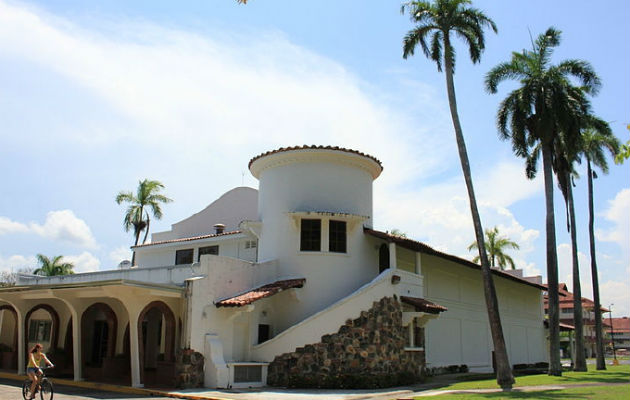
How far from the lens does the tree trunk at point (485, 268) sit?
19078mm

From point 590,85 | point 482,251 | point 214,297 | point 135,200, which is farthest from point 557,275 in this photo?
point 135,200

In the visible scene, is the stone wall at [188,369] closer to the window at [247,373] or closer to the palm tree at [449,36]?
the window at [247,373]

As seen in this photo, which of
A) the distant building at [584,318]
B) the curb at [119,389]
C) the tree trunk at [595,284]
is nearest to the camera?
the curb at [119,389]

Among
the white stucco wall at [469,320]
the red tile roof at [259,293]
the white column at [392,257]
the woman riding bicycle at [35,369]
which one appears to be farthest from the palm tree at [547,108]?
the woman riding bicycle at [35,369]

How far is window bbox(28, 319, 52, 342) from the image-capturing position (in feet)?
84.5

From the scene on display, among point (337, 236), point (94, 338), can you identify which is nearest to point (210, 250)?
point (94, 338)

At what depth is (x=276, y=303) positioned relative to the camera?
21.7 m

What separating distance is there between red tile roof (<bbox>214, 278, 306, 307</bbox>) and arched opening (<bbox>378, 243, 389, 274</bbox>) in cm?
417

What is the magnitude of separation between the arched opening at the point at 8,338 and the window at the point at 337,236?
1473 centimetres

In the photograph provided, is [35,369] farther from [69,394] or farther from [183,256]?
[183,256]

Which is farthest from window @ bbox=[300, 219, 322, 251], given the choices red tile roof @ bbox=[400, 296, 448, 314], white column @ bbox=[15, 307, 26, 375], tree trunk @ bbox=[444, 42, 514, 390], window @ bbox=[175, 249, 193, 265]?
white column @ bbox=[15, 307, 26, 375]

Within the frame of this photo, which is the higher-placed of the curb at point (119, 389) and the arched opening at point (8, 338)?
the arched opening at point (8, 338)

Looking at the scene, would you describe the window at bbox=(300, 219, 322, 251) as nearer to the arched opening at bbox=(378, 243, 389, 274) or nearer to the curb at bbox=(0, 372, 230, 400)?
the arched opening at bbox=(378, 243, 389, 274)

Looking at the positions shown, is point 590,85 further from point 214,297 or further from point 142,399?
point 142,399
